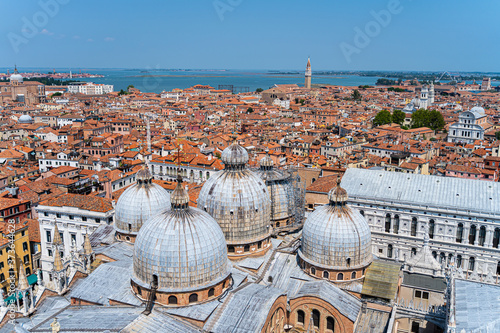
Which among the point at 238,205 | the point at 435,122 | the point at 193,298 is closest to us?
the point at 193,298

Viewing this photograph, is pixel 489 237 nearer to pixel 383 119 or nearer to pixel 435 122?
pixel 435 122

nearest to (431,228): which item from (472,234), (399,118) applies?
(472,234)

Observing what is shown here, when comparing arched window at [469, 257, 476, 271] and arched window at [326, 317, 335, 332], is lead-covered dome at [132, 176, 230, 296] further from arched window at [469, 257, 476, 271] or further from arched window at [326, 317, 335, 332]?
arched window at [469, 257, 476, 271]

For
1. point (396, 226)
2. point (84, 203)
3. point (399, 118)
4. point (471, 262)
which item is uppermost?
point (399, 118)

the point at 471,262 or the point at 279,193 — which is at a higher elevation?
the point at 279,193

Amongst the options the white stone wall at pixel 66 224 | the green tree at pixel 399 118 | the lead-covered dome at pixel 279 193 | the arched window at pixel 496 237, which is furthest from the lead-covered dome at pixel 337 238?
the green tree at pixel 399 118
